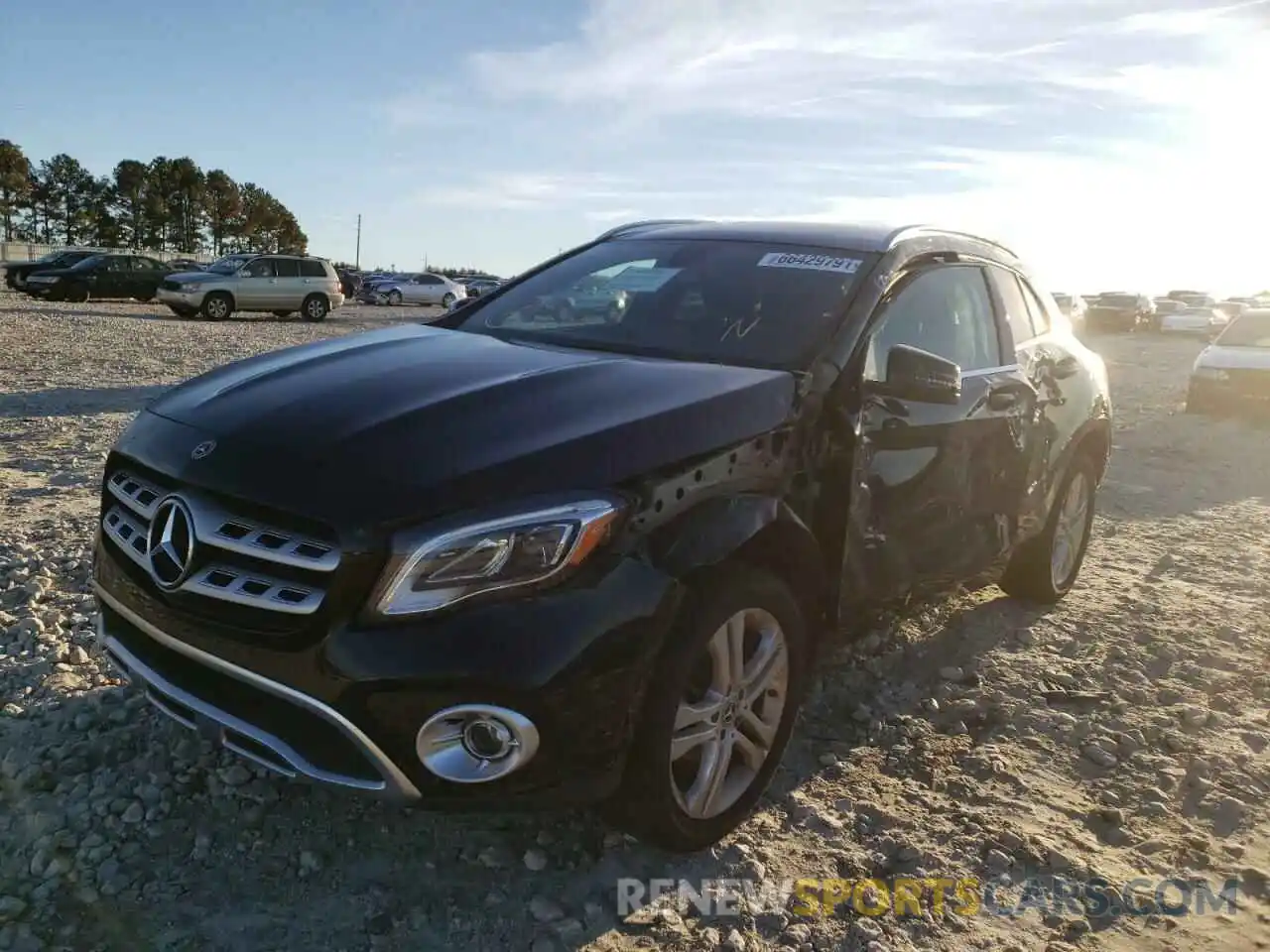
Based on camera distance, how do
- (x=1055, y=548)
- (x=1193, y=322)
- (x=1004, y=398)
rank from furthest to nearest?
(x=1193, y=322) < (x=1055, y=548) < (x=1004, y=398)

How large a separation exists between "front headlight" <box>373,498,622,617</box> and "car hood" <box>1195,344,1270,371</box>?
45.3 feet

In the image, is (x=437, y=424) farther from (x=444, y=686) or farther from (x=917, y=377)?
(x=917, y=377)

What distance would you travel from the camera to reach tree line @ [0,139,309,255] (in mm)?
76750

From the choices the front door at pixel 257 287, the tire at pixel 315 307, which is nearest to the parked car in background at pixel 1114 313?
the tire at pixel 315 307

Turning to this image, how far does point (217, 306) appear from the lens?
79.4 feet

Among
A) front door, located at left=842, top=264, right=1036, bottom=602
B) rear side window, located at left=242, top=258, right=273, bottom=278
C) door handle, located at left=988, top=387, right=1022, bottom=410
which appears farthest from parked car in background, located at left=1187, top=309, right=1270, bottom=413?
rear side window, located at left=242, top=258, right=273, bottom=278

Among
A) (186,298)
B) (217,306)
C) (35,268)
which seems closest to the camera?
(186,298)

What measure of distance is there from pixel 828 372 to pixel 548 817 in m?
1.52

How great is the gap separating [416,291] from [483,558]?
1499 inches

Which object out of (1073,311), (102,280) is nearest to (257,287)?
(102,280)

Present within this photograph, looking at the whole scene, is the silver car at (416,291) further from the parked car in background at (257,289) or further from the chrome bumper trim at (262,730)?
the chrome bumper trim at (262,730)

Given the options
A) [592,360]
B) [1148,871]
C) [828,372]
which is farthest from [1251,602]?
[592,360]

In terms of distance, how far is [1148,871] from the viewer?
114 inches

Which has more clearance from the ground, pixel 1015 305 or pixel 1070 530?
pixel 1015 305
